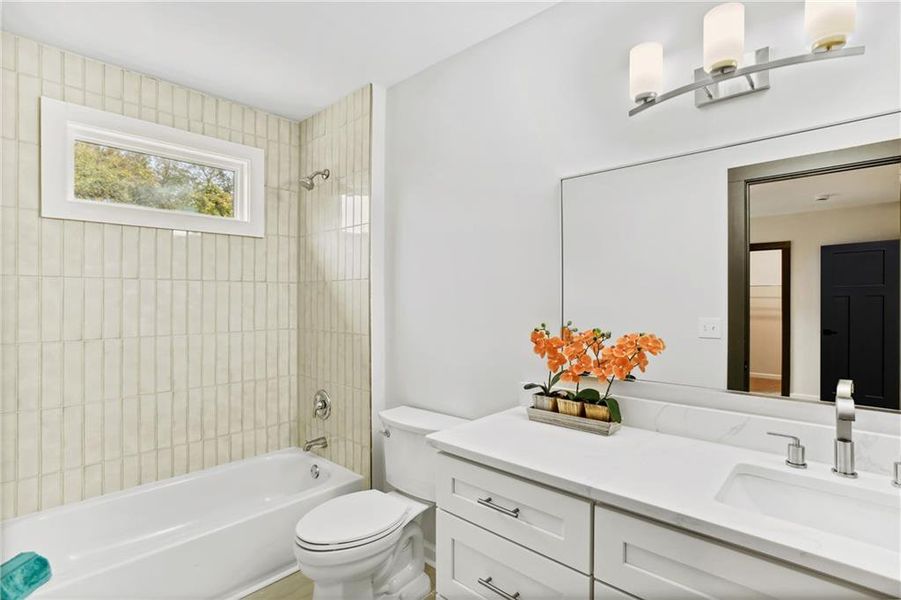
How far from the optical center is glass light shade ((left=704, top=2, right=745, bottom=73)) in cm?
125

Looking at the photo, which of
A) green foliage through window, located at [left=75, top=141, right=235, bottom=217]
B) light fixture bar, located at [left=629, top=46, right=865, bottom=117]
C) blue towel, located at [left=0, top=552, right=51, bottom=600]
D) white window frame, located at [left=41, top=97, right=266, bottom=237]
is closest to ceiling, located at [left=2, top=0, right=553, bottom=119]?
white window frame, located at [left=41, top=97, right=266, bottom=237]

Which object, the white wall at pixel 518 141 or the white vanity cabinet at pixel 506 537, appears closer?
the white vanity cabinet at pixel 506 537

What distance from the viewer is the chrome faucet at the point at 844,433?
104 cm

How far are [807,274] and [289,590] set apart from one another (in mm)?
2359

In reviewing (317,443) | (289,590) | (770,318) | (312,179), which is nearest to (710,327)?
(770,318)

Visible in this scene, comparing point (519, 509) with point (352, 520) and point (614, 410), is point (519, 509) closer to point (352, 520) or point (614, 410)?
point (614, 410)

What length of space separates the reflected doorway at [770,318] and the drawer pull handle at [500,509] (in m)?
0.81

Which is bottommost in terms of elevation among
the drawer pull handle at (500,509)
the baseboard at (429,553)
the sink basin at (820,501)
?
the baseboard at (429,553)

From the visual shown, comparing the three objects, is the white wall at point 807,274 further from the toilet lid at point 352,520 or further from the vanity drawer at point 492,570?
the toilet lid at point 352,520

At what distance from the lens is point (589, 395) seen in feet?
5.07

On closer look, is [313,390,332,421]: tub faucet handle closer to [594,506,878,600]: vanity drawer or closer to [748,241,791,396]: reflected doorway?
[594,506,878,600]: vanity drawer

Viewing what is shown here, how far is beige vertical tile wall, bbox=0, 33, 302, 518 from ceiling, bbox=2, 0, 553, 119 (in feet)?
0.70

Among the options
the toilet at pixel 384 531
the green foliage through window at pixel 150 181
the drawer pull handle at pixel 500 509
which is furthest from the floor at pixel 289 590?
the green foliage through window at pixel 150 181

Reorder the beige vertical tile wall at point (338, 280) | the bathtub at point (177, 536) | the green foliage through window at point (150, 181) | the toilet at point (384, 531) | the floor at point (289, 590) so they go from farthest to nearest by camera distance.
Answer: the beige vertical tile wall at point (338, 280) < the green foliage through window at point (150, 181) < the floor at point (289, 590) < the bathtub at point (177, 536) < the toilet at point (384, 531)
